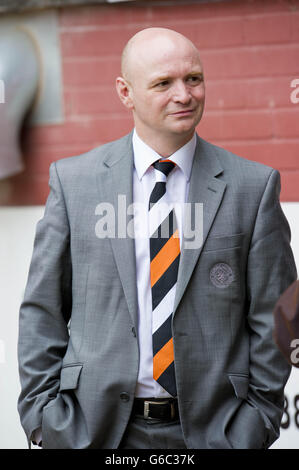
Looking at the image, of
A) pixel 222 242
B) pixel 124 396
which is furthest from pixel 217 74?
pixel 124 396

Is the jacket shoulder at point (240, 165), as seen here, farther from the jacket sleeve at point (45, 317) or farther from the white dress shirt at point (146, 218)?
the jacket sleeve at point (45, 317)

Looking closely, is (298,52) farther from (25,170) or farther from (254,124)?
(25,170)

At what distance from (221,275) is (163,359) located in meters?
0.29

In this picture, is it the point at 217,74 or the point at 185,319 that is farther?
the point at 217,74

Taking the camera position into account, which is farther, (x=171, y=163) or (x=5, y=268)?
(x=5, y=268)

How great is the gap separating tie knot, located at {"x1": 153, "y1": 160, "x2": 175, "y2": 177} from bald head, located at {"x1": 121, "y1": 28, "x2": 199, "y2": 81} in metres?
0.26

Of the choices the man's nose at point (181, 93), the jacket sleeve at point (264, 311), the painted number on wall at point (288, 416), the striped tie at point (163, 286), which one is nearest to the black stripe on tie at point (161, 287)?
the striped tie at point (163, 286)

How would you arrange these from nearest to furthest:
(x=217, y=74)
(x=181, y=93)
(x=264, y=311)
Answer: (x=181, y=93) → (x=264, y=311) → (x=217, y=74)

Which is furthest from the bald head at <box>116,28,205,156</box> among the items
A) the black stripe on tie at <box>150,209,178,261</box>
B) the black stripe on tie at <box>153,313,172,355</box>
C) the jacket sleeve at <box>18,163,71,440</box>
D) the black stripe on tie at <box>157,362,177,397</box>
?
the black stripe on tie at <box>157,362,177,397</box>

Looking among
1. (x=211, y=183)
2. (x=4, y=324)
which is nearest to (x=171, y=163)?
(x=211, y=183)

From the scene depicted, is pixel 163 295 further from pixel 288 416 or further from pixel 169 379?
pixel 288 416

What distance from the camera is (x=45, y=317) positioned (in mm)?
2236
